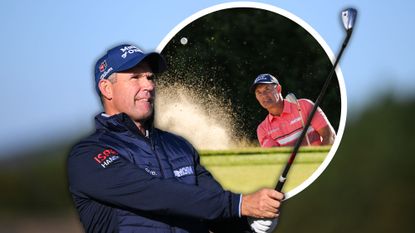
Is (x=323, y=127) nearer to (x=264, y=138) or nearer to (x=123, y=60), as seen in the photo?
(x=264, y=138)

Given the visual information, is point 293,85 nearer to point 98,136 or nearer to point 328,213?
point 98,136

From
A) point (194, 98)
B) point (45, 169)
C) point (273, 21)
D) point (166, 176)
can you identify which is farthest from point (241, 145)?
point (45, 169)

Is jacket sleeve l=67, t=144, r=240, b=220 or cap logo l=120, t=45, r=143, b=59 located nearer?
jacket sleeve l=67, t=144, r=240, b=220

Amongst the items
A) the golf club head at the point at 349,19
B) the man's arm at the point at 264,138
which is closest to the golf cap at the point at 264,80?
the man's arm at the point at 264,138

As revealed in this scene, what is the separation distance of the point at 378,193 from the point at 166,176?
29.8ft

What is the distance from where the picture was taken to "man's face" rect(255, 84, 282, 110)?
185 inches

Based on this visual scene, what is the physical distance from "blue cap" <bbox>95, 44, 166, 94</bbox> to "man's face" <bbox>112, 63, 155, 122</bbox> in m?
0.04

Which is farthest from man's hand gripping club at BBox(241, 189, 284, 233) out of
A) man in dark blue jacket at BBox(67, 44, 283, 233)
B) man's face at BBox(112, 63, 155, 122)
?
man's face at BBox(112, 63, 155, 122)

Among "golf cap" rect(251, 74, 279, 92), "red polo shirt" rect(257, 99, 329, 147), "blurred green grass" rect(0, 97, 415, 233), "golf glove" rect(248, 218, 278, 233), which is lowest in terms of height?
"blurred green grass" rect(0, 97, 415, 233)

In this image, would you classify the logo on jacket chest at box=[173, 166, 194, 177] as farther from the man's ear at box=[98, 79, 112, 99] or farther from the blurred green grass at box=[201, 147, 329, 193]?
the blurred green grass at box=[201, 147, 329, 193]

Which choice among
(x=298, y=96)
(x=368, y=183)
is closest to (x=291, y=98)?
(x=298, y=96)

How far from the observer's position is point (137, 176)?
12.6ft

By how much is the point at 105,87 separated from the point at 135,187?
474 mm

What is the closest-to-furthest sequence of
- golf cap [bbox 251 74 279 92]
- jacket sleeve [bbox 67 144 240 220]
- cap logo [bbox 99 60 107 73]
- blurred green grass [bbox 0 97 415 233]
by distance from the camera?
jacket sleeve [bbox 67 144 240 220]
cap logo [bbox 99 60 107 73]
golf cap [bbox 251 74 279 92]
blurred green grass [bbox 0 97 415 233]
